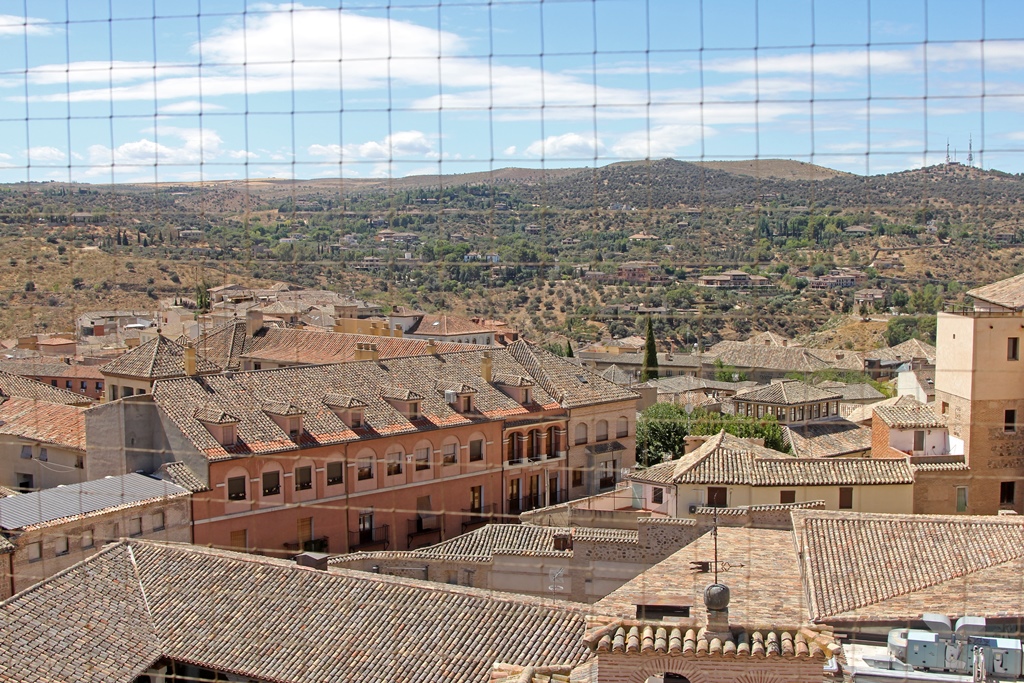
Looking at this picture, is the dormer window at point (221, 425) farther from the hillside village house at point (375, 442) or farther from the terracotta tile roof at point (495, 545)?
the terracotta tile roof at point (495, 545)

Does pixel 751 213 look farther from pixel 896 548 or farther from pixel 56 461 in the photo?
pixel 56 461

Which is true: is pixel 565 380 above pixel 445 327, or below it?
below

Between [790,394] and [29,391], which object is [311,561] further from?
[790,394]

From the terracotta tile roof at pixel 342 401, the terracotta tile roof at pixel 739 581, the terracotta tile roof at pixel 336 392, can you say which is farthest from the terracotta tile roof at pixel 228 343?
the terracotta tile roof at pixel 739 581

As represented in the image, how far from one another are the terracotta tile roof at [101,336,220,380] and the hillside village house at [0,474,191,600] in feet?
7.11

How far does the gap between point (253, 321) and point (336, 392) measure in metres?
4.97

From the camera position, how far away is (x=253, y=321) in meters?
14.4

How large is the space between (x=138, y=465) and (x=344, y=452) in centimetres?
153

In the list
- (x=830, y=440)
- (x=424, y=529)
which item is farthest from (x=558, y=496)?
(x=830, y=440)

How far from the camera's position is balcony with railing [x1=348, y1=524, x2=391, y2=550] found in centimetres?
884

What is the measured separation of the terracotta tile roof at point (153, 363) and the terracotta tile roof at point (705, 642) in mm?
7769

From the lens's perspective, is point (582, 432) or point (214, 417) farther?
point (582, 432)

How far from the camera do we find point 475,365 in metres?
11.2

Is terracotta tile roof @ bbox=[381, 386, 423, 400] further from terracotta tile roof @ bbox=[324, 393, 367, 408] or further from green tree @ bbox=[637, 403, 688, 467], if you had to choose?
green tree @ bbox=[637, 403, 688, 467]
